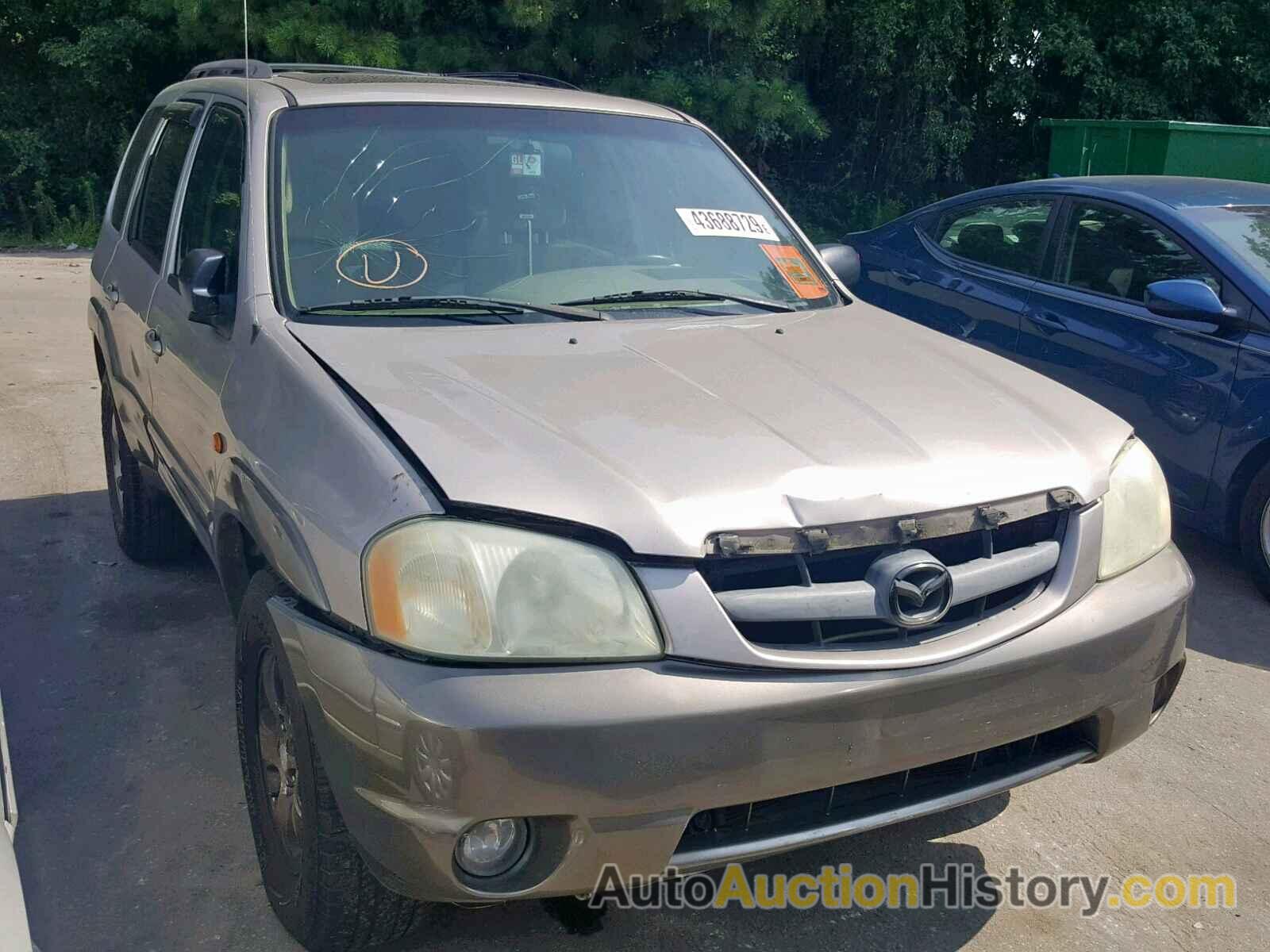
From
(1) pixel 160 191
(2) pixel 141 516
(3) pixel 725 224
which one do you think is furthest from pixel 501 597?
(2) pixel 141 516

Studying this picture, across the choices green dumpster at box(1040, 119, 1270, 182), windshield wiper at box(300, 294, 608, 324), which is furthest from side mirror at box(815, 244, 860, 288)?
green dumpster at box(1040, 119, 1270, 182)

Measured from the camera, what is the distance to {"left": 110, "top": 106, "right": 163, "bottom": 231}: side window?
15.8ft

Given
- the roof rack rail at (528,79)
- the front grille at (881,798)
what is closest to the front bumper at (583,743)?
the front grille at (881,798)

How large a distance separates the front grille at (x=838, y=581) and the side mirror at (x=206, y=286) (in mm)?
1577

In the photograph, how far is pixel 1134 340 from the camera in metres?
5.26

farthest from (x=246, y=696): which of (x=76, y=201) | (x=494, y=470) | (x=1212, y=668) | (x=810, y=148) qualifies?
(x=76, y=201)

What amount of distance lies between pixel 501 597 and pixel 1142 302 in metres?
4.06

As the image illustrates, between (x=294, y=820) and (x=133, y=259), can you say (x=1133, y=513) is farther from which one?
(x=133, y=259)

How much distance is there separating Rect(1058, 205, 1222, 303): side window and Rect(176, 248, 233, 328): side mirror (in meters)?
3.86

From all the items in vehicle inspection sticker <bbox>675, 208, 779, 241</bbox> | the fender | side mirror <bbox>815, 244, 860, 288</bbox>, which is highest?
vehicle inspection sticker <bbox>675, 208, 779, 241</bbox>

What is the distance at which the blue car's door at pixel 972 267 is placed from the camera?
19.3 ft

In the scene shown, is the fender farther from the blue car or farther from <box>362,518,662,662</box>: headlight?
the blue car

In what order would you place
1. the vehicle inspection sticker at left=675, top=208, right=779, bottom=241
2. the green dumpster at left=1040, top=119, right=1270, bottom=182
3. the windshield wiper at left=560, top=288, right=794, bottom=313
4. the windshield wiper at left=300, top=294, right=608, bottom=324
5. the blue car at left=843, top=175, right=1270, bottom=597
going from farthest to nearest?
the green dumpster at left=1040, top=119, right=1270, bottom=182 → the blue car at left=843, top=175, right=1270, bottom=597 → the vehicle inspection sticker at left=675, top=208, right=779, bottom=241 → the windshield wiper at left=560, top=288, right=794, bottom=313 → the windshield wiper at left=300, top=294, right=608, bottom=324

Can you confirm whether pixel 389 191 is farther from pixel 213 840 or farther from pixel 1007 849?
pixel 1007 849
